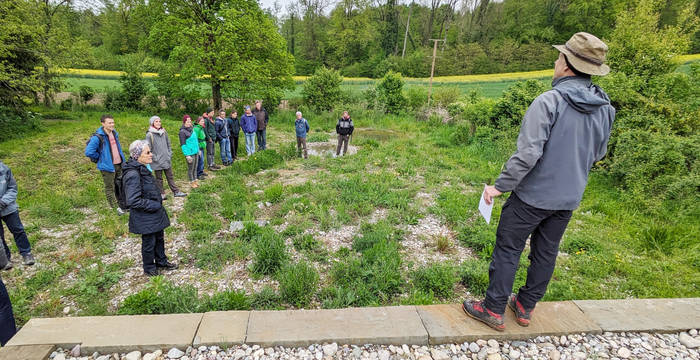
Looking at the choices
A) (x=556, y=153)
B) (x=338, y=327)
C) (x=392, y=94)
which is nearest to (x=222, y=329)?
(x=338, y=327)

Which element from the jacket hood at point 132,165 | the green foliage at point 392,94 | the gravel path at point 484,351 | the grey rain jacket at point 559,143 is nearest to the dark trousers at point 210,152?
the jacket hood at point 132,165

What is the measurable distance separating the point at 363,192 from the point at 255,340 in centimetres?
509

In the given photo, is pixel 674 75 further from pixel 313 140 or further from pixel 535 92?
pixel 313 140

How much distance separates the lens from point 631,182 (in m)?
7.18

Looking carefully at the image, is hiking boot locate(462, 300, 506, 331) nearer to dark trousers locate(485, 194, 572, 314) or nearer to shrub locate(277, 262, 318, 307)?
dark trousers locate(485, 194, 572, 314)

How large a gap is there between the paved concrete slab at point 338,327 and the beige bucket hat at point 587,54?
2588 millimetres

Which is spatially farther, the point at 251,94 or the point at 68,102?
the point at 68,102

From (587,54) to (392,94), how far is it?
65.2 feet

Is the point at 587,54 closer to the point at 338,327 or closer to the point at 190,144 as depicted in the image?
the point at 338,327

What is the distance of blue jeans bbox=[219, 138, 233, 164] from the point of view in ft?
32.6

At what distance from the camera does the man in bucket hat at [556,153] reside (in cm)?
245

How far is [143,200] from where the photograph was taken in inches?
160

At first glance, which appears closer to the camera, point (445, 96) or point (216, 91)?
point (216, 91)

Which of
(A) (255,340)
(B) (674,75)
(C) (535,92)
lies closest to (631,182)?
(B) (674,75)
